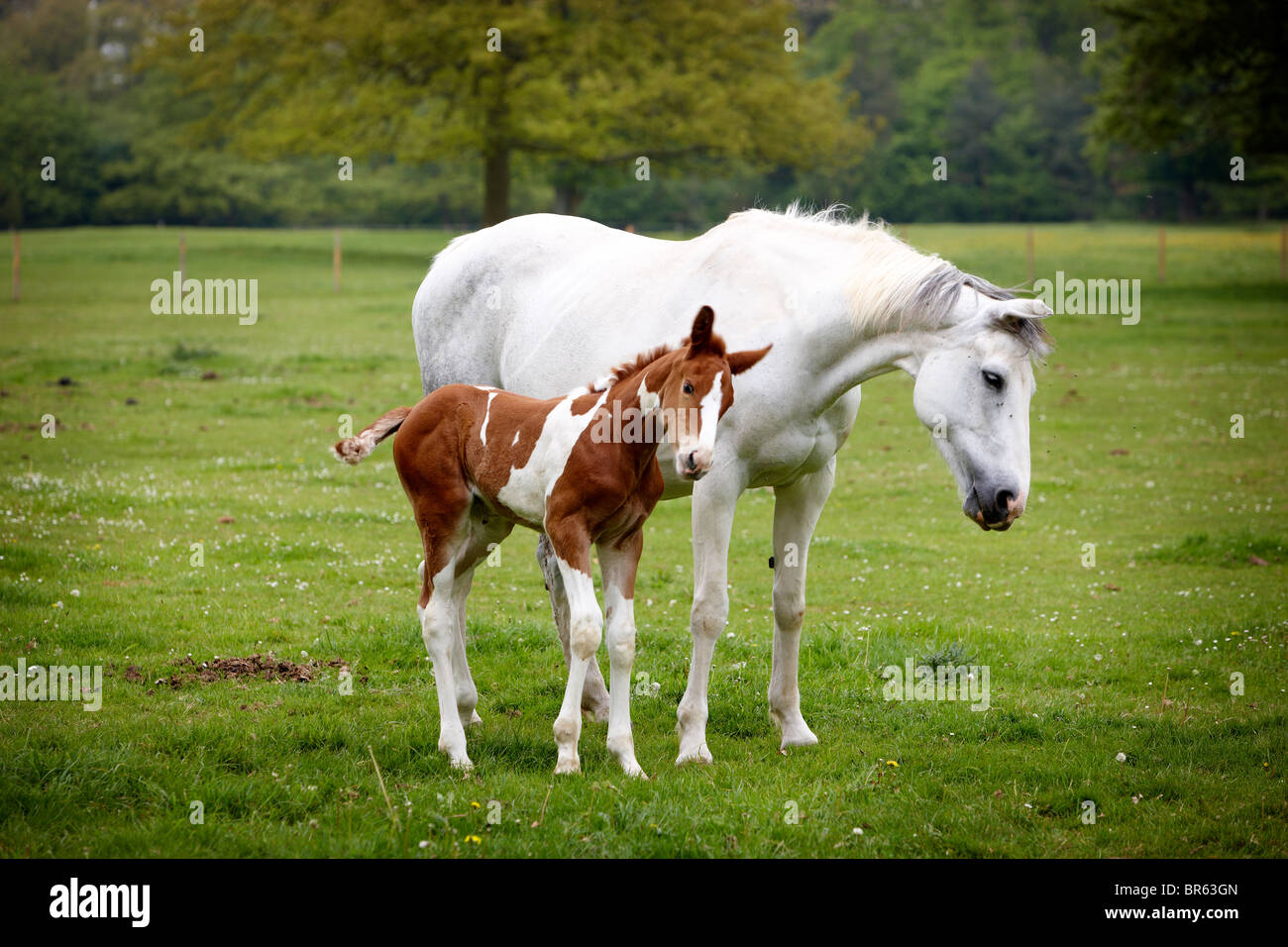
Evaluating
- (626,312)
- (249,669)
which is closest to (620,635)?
(626,312)

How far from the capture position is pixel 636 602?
9.77 m

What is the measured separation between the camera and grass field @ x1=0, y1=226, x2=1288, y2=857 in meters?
5.38

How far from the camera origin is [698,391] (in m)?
5.29

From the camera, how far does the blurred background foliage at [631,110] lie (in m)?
33.7

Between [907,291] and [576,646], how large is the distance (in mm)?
2460

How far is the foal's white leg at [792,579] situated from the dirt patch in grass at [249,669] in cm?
288

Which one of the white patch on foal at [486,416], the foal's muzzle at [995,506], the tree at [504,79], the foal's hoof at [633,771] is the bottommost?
the foal's hoof at [633,771]

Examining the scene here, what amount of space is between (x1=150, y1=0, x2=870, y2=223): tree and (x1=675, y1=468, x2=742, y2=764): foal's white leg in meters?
28.1

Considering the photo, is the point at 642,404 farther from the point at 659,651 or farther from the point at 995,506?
the point at 659,651

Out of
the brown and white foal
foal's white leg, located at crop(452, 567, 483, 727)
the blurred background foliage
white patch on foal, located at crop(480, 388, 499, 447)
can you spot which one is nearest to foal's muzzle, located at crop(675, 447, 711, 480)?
the brown and white foal

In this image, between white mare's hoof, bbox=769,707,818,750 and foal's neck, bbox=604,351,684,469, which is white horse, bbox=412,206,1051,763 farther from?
foal's neck, bbox=604,351,684,469

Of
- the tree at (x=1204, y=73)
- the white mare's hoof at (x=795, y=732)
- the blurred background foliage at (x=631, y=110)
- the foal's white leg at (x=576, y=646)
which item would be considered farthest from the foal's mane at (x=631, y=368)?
the tree at (x=1204, y=73)

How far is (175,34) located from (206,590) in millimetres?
32859

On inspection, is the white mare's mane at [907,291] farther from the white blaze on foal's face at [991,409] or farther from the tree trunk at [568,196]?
the tree trunk at [568,196]
